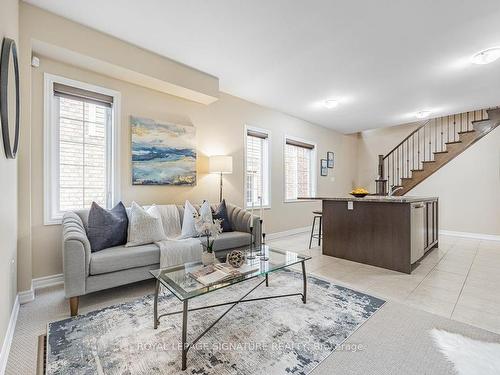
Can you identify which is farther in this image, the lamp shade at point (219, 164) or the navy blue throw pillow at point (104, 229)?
the lamp shade at point (219, 164)

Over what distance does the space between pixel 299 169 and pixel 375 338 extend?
4502mm

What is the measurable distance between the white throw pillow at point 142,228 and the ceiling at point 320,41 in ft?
6.44

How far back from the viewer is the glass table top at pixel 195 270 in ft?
5.12

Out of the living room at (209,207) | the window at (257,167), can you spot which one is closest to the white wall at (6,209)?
the living room at (209,207)

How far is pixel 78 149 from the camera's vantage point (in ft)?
9.52

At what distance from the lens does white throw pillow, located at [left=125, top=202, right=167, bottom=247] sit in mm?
2569

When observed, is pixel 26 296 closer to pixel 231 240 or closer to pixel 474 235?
pixel 231 240

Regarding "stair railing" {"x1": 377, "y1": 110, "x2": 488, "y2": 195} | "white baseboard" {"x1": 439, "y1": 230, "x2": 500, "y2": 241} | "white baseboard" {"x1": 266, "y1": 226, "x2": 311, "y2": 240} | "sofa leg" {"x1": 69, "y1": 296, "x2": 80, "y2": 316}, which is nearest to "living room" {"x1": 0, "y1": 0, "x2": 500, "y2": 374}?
"sofa leg" {"x1": 69, "y1": 296, "x2": 80, "y2": 316}

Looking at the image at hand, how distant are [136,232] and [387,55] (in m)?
3.65

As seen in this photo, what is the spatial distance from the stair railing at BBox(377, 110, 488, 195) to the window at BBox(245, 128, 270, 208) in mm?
2668

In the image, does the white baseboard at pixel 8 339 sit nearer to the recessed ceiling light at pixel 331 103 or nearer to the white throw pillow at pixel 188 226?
the white throw pillow at pixel 188 226

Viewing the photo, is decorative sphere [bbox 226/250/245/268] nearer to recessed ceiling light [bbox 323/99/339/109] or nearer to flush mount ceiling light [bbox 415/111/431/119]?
recessed ceiling light [bbox 323/99/339/109]

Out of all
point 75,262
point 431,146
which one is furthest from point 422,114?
point 75,262

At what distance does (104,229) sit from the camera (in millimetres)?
2475
